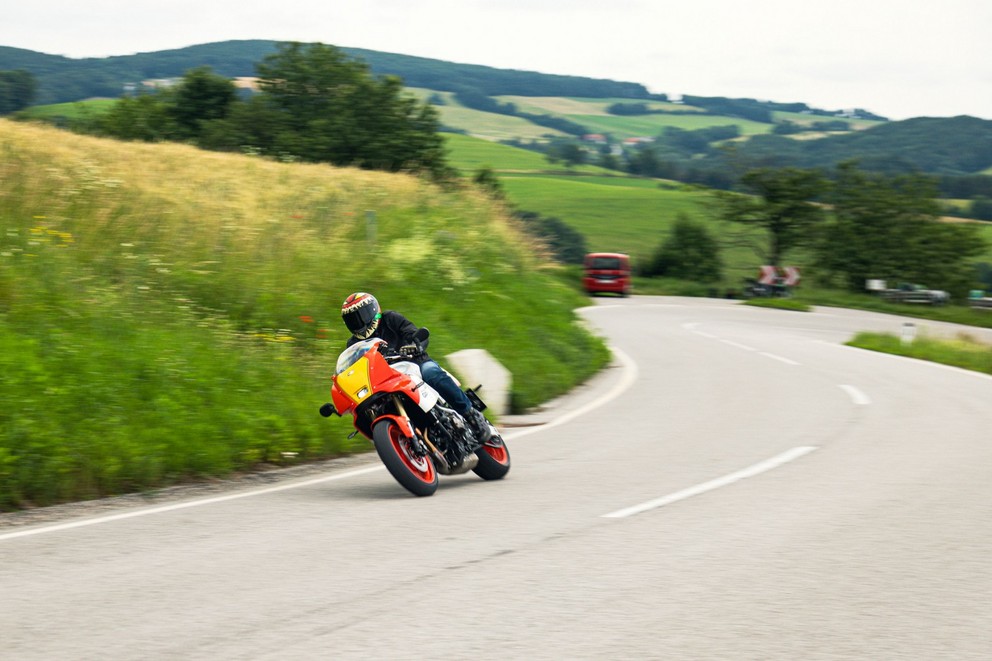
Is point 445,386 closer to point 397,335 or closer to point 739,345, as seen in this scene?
point 397,335

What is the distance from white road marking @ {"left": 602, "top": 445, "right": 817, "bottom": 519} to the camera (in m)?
7.75

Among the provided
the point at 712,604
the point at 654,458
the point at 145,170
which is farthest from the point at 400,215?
the point at 712,604

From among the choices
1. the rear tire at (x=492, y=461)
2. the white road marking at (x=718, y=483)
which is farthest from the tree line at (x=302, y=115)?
the rear tire at (x=492, y=461)

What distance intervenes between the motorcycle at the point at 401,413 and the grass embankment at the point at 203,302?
1.63m

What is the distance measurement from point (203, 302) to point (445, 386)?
5707mm

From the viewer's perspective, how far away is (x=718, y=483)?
8961mm

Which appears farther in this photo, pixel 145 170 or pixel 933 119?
pixel 933 119

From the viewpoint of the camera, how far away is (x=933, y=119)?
153m

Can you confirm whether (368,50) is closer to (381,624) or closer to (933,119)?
(933,119)

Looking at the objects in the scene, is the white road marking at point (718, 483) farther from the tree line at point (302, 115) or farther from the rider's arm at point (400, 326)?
the tree line at point (302, 115)

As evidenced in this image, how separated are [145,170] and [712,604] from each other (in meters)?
17.4

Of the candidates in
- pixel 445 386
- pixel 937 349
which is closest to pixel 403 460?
pixel 445 386

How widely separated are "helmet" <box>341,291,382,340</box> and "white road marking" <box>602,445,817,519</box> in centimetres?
238

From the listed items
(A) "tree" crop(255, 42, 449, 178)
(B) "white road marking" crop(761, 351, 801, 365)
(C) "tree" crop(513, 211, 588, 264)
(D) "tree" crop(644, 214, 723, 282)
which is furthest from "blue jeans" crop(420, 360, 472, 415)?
(C) "tree" crop(513, 211, 588, 264)
